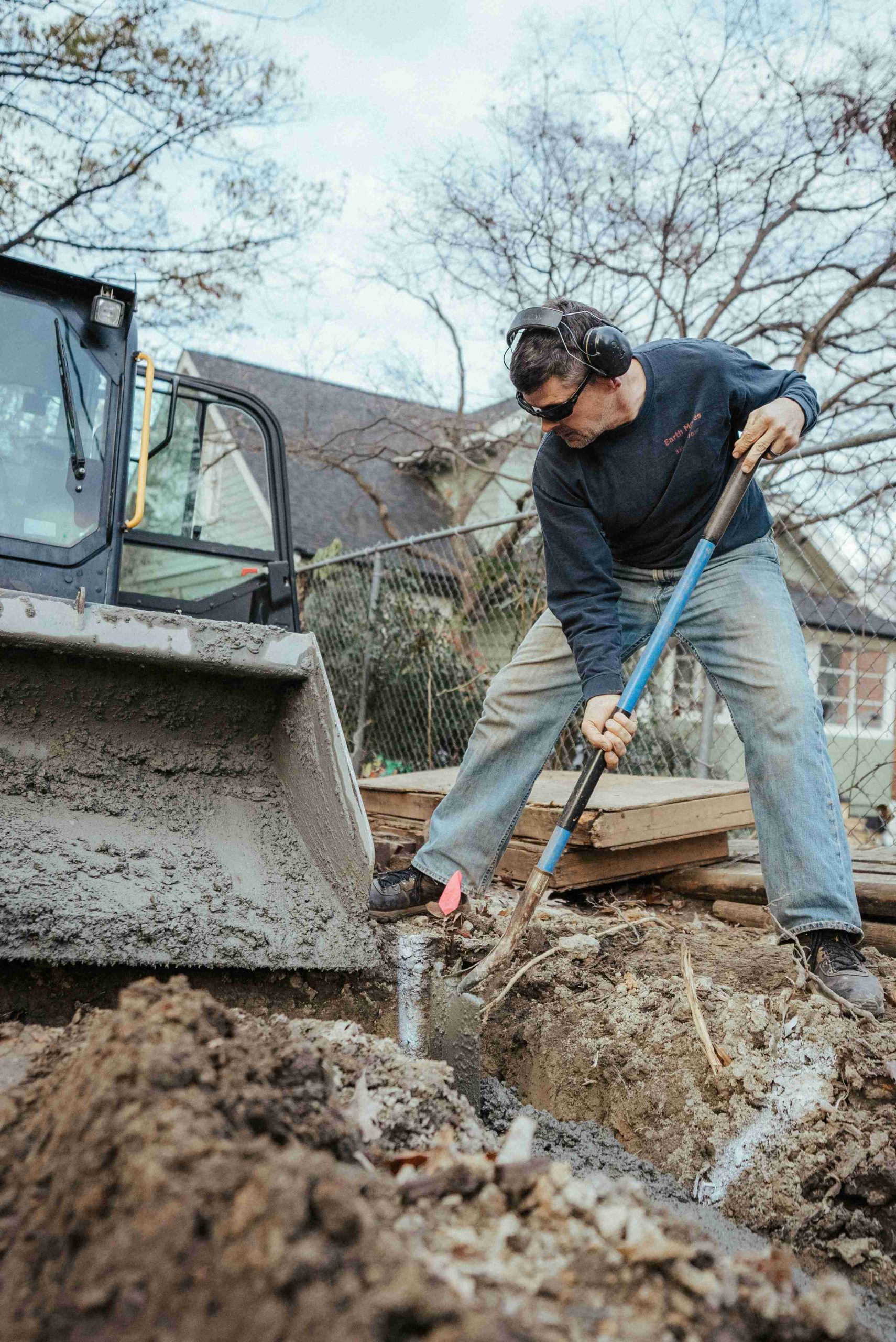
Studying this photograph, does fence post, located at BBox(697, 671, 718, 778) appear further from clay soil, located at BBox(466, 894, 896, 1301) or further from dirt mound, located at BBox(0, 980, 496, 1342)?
dirt mound, located at BBox(0, 980, 496, 1342)

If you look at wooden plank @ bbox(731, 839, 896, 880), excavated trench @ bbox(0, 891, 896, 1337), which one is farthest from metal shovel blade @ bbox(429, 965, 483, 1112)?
wooden plank @ bbox(731, 839, 896, 880)

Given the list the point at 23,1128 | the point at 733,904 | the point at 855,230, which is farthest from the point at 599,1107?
the point at 855,230

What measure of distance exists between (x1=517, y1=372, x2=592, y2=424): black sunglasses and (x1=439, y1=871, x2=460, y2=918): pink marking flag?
145cm

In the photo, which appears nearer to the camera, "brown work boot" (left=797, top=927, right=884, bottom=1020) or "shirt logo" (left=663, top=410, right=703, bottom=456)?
"brown work boot" (left=797, top=927, right=884, bottom=1020)

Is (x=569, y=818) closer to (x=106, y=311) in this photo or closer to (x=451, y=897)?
(x=451, y=897)

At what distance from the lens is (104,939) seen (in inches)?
88.8

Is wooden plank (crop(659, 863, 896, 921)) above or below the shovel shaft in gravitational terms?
below

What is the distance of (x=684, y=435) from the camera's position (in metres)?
2.79

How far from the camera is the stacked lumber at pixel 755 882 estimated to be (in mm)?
3049

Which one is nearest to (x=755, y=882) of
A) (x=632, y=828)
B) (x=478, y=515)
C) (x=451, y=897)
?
(x=632, y=828)

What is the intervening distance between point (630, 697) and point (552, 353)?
982mm

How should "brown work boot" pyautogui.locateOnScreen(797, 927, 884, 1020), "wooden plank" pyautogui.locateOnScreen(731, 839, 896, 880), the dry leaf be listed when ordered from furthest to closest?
1. "wooden plank" pyautogui.locateOnScreen(731, 839, 896, 880)
2. "brown work boot" pyautogui.locateOnScreen(797, 927, 884, 1020)
3. the dry leaf

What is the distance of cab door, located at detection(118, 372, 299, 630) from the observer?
13.4ft

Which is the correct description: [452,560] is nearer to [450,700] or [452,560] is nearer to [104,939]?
[450,700]
